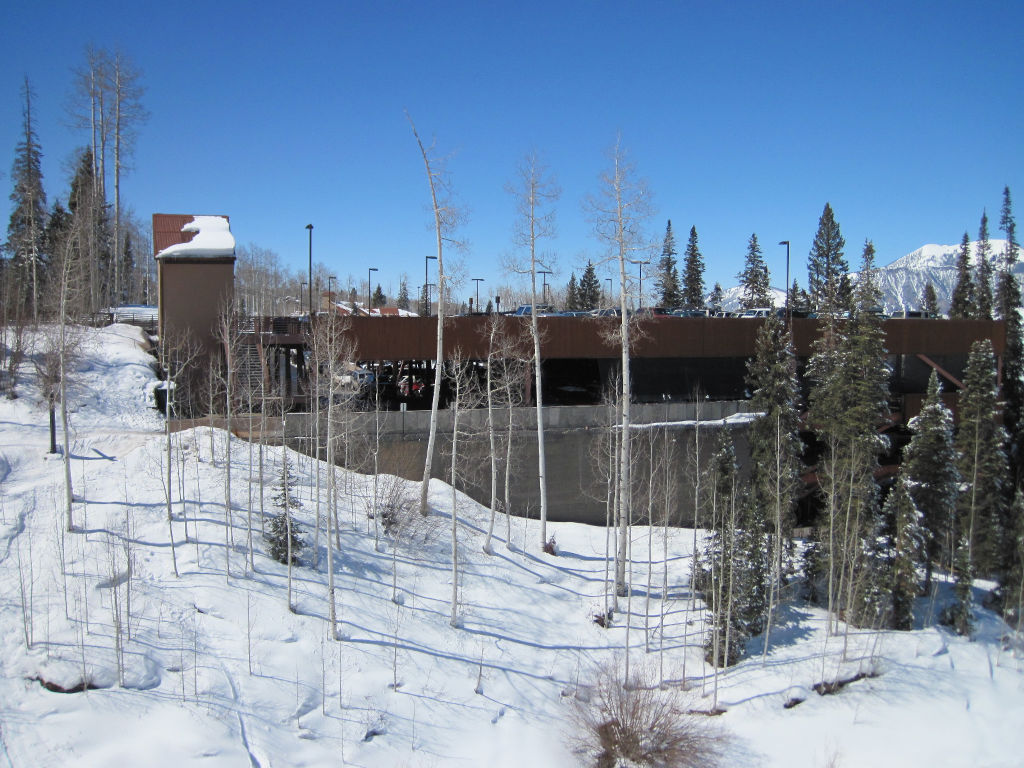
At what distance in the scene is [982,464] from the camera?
2570cm

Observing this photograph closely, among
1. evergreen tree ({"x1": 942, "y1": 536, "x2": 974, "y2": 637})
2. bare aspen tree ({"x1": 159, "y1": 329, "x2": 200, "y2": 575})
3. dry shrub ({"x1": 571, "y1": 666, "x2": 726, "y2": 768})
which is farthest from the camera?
evergreen tree ({"x1": 942, "y1": 536, "x2": 974, "y2": 637})

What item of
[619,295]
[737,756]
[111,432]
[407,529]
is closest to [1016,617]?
[737,756]

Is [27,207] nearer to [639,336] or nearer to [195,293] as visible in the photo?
[195,293]

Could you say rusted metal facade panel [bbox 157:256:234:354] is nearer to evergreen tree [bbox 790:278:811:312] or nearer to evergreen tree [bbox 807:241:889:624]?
evergreen tree [bbox 807:241:889:624]

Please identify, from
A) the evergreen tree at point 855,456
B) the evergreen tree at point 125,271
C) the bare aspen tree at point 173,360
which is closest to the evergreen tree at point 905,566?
the evergreen tree at point 855,456

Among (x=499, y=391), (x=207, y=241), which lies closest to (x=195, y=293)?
(x=207, y=241)

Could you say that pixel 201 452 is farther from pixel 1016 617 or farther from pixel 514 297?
pixel 514 297

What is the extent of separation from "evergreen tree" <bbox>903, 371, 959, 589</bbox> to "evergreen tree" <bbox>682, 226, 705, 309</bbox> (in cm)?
4049

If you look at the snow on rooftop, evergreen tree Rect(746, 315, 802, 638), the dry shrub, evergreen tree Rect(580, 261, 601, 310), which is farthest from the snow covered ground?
evergreen tree Rect(580, 261, 601, 310)

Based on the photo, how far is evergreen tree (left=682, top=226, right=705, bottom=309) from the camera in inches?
2471

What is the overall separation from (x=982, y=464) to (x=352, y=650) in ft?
80.6

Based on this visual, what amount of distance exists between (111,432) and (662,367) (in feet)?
82.0

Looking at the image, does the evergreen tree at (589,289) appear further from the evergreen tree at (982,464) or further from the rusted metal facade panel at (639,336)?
the evergreen tree at (982,464)

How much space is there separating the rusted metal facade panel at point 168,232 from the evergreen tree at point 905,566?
2969 cm
